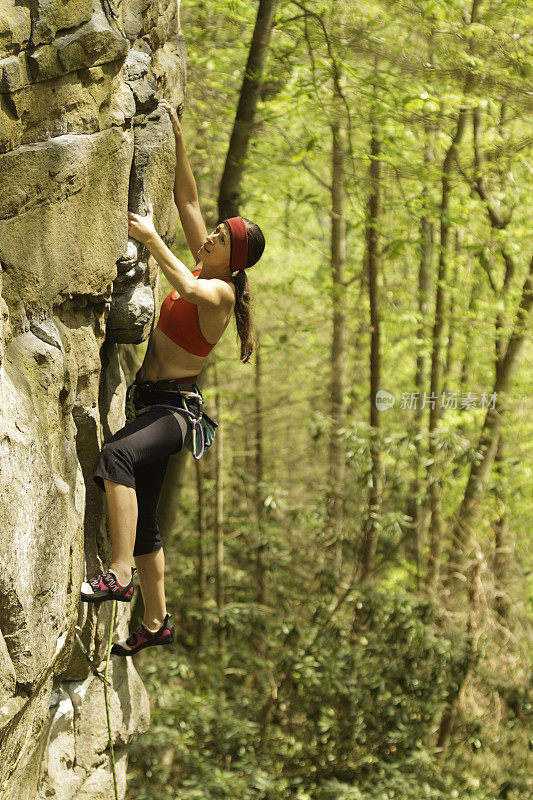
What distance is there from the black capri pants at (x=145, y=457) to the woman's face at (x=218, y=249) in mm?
730

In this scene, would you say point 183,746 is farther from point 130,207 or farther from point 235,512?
point 130,207

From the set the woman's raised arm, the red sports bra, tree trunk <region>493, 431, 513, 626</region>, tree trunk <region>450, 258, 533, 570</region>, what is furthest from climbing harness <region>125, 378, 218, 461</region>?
tree trunk <region>493, 431, 513, 626</region>

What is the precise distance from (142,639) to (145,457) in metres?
1.19

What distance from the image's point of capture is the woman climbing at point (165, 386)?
11.2 ft

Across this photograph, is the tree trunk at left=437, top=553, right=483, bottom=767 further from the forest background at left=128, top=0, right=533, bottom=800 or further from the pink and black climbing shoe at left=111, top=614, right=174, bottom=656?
the pink and black climbing shoe at left=111, top=614, right=174, bottom=656

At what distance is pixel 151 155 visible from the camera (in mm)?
3615

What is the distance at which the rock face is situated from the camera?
9.14 ft

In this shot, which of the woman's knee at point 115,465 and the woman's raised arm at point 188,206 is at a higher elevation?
the woman's raised arm at point 188,206

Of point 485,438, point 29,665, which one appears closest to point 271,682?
point 485,438

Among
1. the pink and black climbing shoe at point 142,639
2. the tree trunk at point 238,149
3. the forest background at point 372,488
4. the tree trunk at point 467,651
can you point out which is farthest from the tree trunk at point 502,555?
the pink and black climbing shoe at point 142,639

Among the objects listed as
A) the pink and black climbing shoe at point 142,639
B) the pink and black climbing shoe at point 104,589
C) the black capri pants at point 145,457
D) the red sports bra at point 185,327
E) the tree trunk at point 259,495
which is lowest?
the tree trunk at point 259,495
